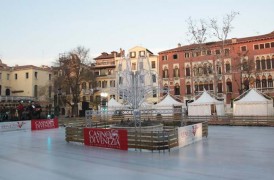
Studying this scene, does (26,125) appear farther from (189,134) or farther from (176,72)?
(176,72)

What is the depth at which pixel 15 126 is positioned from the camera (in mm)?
31062

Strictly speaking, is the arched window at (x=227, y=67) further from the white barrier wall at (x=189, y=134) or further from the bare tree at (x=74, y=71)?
the white barrier wall at (x=189, y=134)

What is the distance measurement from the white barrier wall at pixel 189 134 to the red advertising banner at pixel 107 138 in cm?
301

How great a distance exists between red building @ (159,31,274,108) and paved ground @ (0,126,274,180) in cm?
2950

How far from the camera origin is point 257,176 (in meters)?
9.16

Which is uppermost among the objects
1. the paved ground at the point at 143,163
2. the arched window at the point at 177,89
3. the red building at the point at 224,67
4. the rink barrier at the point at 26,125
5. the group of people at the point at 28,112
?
the red building at the point at 224,67

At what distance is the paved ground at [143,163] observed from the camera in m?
9.73

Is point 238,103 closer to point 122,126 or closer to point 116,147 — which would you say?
point 122,126

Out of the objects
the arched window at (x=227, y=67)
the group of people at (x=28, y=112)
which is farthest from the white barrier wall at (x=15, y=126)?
the arched window at (x=227, y=67)

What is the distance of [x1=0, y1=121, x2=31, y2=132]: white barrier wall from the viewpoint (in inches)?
1168

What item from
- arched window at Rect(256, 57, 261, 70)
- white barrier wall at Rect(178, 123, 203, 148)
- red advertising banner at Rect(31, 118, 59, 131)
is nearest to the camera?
white barrier wall at Rect(178, 123, 203, 148)

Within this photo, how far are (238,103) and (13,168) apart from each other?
28.1m

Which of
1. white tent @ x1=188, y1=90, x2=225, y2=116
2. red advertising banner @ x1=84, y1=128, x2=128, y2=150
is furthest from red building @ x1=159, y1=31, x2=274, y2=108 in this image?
red advertising banner @ x1=84, y1=128, x2=128, y2=150

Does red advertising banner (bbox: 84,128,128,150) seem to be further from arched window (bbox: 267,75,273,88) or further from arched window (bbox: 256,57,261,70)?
arched window (bbox: 256,57,261,70)
